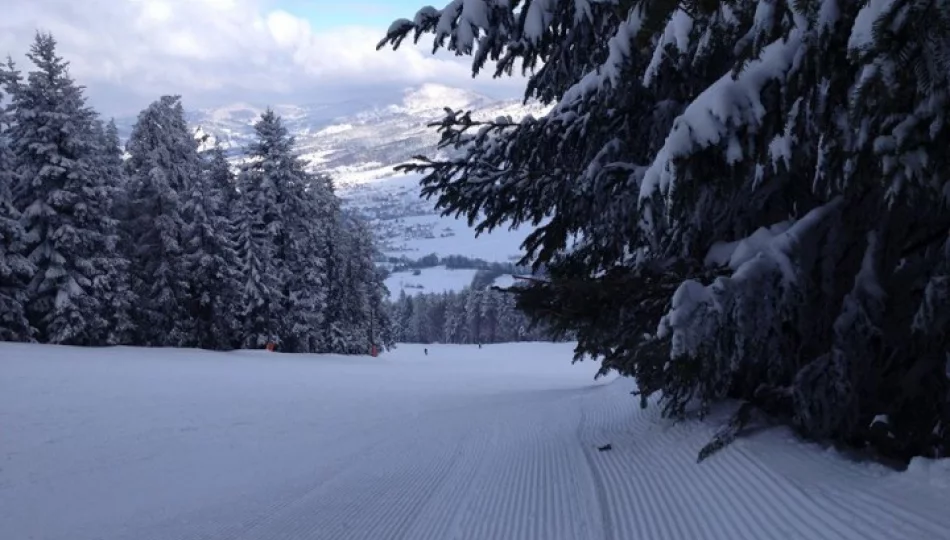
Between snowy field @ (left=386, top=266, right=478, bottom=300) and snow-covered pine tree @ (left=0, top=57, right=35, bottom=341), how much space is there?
101277mm

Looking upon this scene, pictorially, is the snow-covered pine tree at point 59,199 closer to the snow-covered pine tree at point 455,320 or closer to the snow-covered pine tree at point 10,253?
the snow-covered pine tree at point 10,253

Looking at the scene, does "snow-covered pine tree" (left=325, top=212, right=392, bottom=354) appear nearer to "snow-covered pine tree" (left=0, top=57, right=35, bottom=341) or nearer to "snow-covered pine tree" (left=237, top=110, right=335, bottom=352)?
"snow-covered pine tree" (left=237, top=110, right=335, bottom=352)

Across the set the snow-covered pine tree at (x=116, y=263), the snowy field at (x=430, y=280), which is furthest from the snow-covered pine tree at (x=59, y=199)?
the snowy field at (x=430, y=280)

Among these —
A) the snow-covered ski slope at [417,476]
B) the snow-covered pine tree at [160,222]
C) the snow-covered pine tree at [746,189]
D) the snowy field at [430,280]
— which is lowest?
the snow-covered ski slope at [417,476]

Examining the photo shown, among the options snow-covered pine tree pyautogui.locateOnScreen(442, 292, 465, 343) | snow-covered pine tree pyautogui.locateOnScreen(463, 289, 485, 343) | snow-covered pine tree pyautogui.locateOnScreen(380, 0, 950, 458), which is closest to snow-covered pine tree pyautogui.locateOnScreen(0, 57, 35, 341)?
snow-covered pine tree pyautogui.locateOnScreen(380, 0, 950, 458)

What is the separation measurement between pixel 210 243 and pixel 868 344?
31958mm

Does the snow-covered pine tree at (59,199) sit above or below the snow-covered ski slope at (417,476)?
above

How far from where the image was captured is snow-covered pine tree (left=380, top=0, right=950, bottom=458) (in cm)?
293

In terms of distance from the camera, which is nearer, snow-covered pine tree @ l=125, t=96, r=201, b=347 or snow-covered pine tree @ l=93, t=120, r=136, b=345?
snow-covered pine tree @ l=93, t=120, r=136, b=345

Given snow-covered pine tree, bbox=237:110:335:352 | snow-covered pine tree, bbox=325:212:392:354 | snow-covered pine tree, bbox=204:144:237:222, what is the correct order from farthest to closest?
snow-covered pine tree, bbox=325:212:392:354 < snow-covered pine tree, bbox=204:144:237:222 < snow-covered pine tree, bbox=237:110:335:352

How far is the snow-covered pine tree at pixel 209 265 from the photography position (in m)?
31.8

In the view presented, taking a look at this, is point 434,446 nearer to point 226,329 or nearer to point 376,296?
point 226,329

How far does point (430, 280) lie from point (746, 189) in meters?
140

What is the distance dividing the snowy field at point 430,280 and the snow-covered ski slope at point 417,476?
11548 cm
